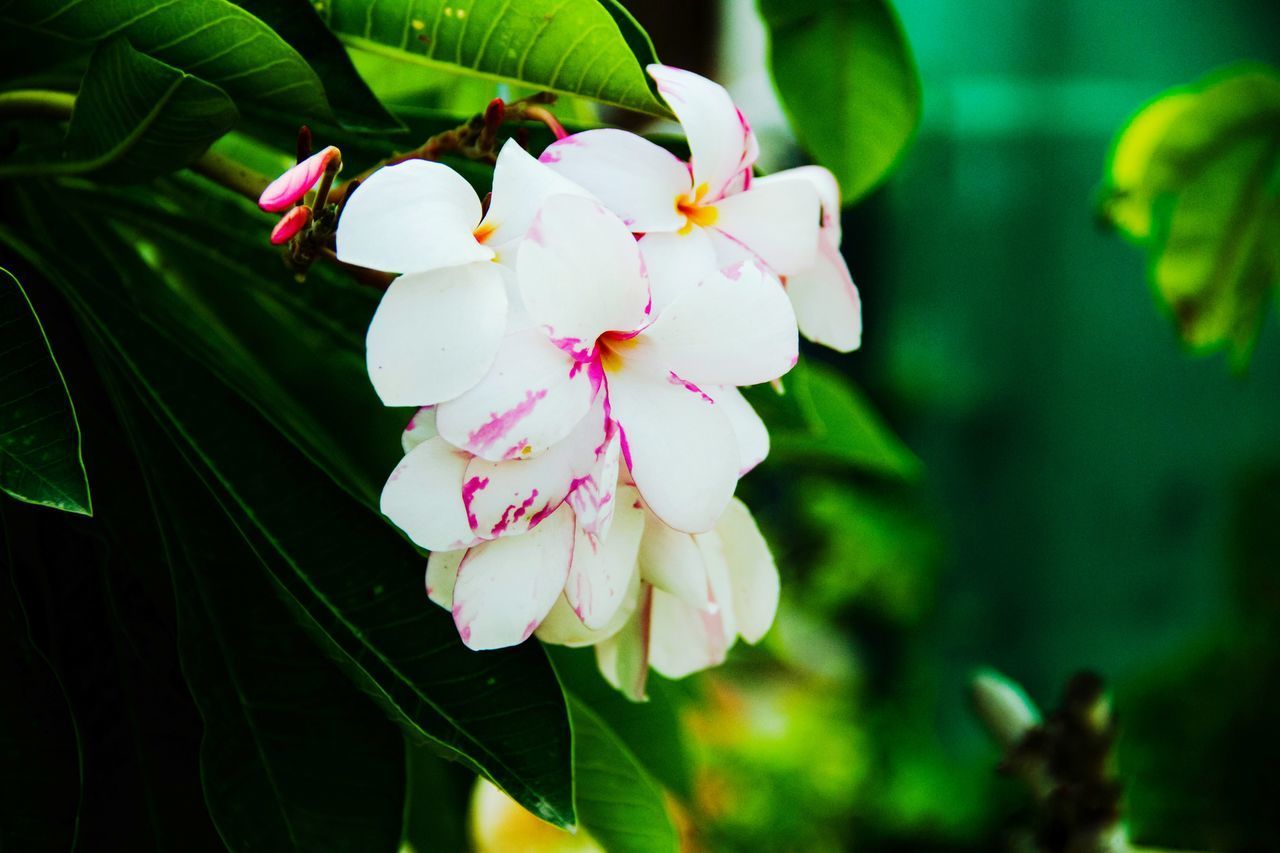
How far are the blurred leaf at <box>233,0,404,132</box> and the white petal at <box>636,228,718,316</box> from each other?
10cm

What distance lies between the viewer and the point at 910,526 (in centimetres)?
288

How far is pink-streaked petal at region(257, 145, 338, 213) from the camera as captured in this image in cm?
27

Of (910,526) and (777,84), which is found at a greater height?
(777,84)

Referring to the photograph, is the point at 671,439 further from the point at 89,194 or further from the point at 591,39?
the point at 89,194

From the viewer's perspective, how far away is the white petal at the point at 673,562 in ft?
1.01

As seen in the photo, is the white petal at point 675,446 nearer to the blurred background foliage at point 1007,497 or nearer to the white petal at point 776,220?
the white petal at point 776,220

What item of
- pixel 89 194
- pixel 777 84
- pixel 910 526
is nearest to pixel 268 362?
pixel 89 194

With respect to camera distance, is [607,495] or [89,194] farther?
[89,194]

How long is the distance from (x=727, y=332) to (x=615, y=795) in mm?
231

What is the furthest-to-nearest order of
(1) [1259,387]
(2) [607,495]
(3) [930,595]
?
(3) [930,595] < (1) [1259,387] < (2) [607,495]

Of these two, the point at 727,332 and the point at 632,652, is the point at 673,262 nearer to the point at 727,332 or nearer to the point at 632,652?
the point at 727,332

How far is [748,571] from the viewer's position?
0.35 metres

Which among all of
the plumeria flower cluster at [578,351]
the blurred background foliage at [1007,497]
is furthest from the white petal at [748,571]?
the blurred background foliage at [1007,497]

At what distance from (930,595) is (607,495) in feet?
8.97
